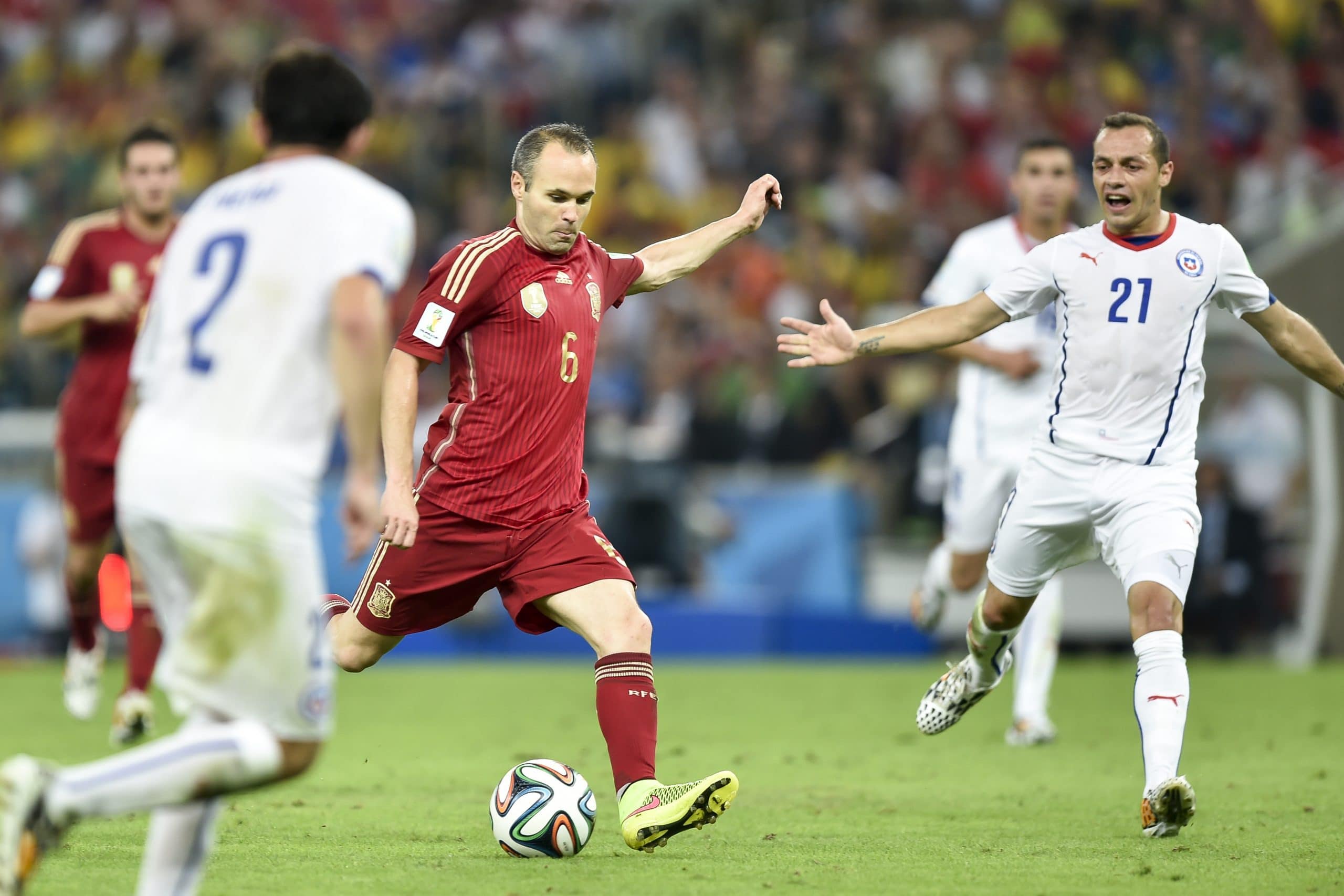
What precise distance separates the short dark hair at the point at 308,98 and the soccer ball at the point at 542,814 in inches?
99.6

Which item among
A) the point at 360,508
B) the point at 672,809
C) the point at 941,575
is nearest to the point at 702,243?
the point at 672,809

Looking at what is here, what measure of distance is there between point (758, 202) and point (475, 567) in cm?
198

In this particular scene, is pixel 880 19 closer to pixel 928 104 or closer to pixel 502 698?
pixel 928 104

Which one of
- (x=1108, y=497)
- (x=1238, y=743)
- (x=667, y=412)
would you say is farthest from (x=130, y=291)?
(x=667, y=412)

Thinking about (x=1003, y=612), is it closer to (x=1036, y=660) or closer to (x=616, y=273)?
(x=1036, y=660)

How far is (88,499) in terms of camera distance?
33.1 feet

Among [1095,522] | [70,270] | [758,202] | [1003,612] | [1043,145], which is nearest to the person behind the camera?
[1095,522]

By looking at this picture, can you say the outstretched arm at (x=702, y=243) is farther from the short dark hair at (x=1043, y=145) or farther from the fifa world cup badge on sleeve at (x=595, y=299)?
the short dark hair at (x=1043, y=145)

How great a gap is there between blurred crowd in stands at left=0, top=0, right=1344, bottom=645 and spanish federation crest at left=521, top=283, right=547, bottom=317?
897 centimetres

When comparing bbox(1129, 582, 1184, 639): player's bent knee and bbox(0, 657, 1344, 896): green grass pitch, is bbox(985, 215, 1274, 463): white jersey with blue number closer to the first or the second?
bbox(1129, 582, 1184, 639): player's bent knee

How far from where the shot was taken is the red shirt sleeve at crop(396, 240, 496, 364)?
20.4ft

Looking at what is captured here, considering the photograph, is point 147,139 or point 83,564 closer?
point 147,139

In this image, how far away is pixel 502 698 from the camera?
40.0ft

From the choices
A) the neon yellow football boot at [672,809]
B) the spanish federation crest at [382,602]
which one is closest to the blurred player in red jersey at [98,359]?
the spanish federation crest at [382,602]
